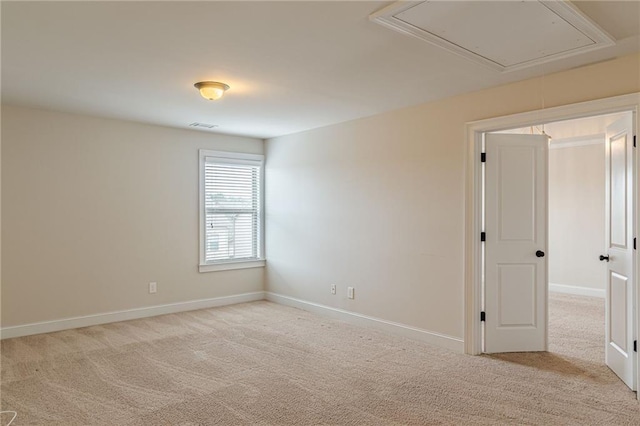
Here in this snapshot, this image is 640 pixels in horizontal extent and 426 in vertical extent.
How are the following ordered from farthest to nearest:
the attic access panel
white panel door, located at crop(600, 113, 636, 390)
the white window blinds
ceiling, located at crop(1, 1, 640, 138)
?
the white window blinds < white panel door, located at crop(600, 113, 636, 390) < ceiling, located at crop(1, 1, 640, 138) < the attic access panel

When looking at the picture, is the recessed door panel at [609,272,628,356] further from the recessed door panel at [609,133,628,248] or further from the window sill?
the window sill

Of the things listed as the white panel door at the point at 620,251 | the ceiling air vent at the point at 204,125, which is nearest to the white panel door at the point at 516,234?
the white panel door at the point at 620,251

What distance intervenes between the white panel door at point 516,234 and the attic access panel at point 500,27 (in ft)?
3.71

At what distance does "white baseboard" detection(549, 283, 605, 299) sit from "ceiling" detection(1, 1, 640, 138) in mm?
4737

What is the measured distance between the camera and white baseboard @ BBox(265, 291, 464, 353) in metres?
4.02

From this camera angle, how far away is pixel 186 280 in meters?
5.62

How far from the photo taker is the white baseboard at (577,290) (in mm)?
6551

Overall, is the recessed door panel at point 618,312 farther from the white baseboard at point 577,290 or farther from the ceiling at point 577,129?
the white baseboard at point 577,290

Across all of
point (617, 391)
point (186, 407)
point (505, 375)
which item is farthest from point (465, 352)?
point (186, 407)

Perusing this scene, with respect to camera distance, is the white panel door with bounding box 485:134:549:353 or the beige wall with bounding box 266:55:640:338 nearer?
the beige wall with bounding box 266:55:640:338

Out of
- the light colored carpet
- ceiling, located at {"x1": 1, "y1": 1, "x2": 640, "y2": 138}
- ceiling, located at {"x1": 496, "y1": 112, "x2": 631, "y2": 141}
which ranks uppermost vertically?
ceiling, located at {"x1": 496, "y1": 112, "x2": 631, "y2": 141}

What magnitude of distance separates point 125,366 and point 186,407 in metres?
1.07

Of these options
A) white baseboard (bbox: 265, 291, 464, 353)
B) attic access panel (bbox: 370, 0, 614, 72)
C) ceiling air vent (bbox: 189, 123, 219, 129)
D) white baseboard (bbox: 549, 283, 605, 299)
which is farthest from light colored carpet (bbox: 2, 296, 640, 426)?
ceiling air vent (bbox: 189, 123, 219, 129)

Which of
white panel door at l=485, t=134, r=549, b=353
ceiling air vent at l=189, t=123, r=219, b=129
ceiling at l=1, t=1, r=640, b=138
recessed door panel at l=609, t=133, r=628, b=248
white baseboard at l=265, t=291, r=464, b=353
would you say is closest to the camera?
ceiling at l=1, t=1, r=640, b=138
